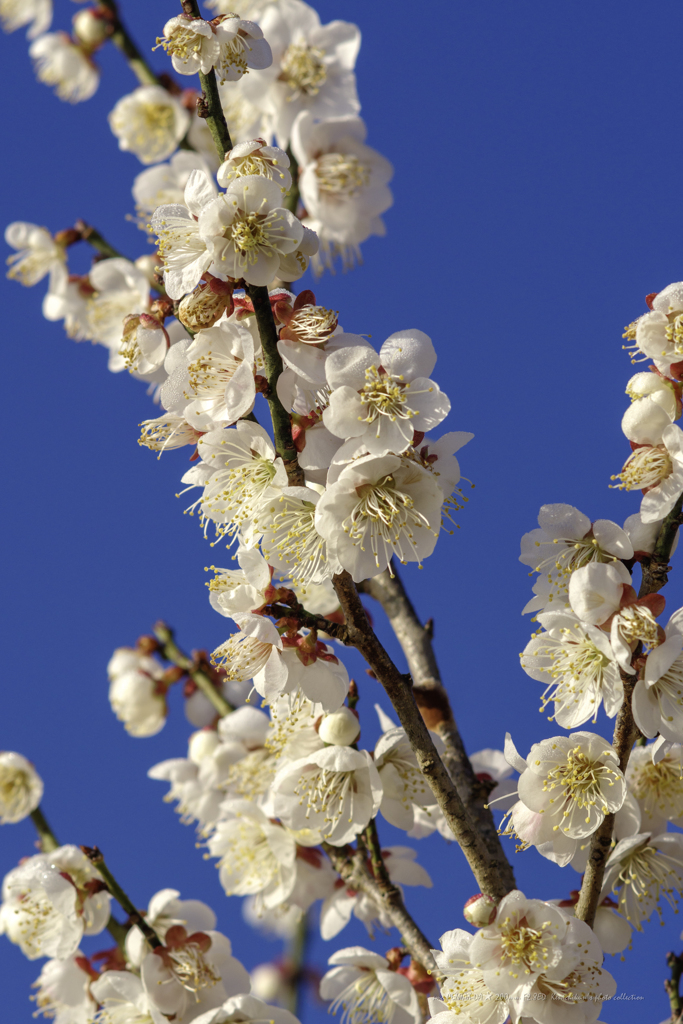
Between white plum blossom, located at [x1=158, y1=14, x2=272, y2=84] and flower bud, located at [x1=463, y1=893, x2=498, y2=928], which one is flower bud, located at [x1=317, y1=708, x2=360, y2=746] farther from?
white plum blossom, located at [x1=158, y1=14, x2=272, y2=84]

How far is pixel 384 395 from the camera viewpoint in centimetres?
190

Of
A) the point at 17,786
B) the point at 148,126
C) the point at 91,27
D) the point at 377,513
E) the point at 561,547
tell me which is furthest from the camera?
the point at 91,27

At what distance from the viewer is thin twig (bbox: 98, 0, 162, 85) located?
4.55 m

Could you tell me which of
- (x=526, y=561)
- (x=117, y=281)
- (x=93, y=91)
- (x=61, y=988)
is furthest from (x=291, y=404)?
(x=93, y=91)

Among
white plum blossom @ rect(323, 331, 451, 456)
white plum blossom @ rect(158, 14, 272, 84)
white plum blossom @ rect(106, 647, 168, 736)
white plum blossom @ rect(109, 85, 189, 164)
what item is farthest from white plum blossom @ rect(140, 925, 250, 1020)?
white plum blossom @ rect(109, 85, 189, 164)

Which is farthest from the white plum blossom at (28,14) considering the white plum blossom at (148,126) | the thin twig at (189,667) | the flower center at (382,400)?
the flower center at (382,400)

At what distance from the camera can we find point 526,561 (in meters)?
2.26

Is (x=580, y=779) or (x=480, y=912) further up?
(x=580, y=779)

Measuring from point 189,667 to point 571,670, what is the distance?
2.18m

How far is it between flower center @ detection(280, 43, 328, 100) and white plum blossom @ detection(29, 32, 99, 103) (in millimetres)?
1529

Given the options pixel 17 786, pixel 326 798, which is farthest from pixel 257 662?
pixel 17 786

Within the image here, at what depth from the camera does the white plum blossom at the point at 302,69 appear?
4.11 metres

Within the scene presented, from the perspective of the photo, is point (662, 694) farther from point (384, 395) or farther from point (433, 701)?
point (433, 701)

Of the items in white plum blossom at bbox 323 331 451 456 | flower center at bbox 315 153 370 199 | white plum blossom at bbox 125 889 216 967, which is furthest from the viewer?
flower center at bbox 315 153 370 199
